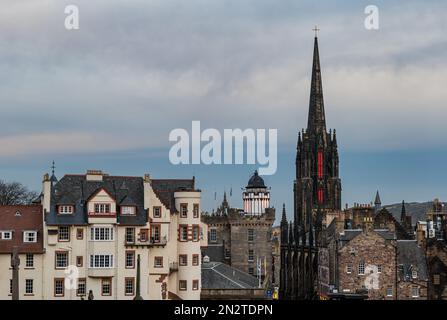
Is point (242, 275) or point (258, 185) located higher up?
point (258, 185)

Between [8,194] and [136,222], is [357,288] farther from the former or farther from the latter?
[8,194]

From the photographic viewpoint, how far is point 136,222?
51844 mm

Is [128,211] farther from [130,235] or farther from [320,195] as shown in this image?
[320,195]

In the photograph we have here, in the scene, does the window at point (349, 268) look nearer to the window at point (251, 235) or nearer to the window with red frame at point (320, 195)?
the window at point (251, 235)

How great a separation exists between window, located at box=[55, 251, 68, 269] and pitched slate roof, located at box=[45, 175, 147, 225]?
71.1 inches

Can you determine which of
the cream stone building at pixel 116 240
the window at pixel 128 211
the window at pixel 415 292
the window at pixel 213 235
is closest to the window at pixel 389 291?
the window at pixel 415 292

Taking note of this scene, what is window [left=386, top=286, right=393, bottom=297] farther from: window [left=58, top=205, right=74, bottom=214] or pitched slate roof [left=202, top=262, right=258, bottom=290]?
window [left=58, top=205, right=74, bottom=214]

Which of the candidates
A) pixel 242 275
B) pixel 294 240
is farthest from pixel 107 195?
pixel 294 240

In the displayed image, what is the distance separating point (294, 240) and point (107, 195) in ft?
173

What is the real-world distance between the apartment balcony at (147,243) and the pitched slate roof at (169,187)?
233 centimetres
